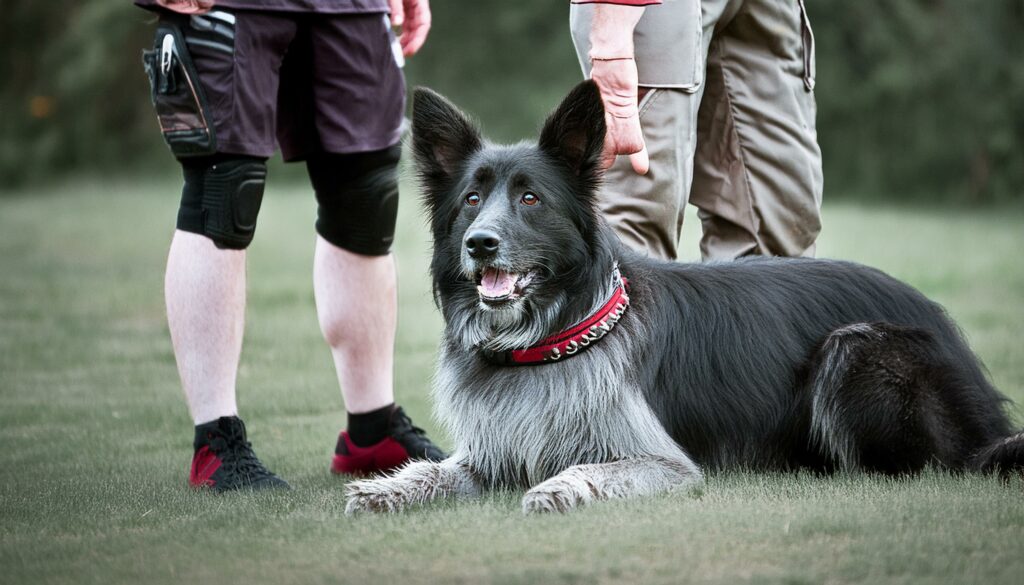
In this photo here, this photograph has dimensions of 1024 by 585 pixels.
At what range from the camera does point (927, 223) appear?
1530 cm

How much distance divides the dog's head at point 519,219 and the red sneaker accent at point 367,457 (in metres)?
0.77

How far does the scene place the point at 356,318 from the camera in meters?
4.68

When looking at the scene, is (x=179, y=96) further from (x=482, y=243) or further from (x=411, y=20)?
(x=411, y=20)

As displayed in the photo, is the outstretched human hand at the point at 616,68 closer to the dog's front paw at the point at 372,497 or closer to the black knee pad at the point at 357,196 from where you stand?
the black knee pad at the point at 357,196

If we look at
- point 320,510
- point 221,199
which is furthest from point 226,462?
point 221,199

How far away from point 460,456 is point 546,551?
1.09 m

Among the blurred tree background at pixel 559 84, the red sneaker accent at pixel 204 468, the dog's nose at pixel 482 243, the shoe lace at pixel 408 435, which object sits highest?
the dog's nose at pixel 482 243

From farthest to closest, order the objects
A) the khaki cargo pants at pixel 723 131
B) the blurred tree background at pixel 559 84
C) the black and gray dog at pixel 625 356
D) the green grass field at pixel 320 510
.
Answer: the blurred tree background at pixel 559 84 < the khaki cargo pants at pixel 723 131 < the black and gray dog at pixel 625 356 < the green grass field at pixel 320 510

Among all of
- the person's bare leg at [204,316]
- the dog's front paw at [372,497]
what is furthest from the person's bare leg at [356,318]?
the dog's front paw at [372,497]

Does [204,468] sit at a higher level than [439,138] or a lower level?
lower

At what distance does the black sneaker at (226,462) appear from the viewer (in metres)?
4.09

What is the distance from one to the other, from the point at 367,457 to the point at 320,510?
96 cm

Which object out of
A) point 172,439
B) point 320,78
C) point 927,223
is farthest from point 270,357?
point 927,223

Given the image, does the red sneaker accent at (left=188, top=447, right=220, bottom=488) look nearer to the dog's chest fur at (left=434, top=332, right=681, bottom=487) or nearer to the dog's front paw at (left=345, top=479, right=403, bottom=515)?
the dog's front paw at (left=345, top=479, right=403, bottom=515)
